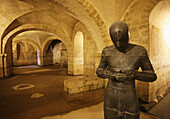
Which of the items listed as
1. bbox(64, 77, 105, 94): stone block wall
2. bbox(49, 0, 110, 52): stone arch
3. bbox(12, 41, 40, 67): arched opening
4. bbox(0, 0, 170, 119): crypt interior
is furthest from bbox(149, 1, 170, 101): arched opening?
bbox(12, 41, 40, 67): arched opening

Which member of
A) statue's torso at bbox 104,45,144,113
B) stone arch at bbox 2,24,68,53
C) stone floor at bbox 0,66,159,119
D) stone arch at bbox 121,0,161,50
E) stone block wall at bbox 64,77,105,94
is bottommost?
stone floor at bbox 0,66,159,119

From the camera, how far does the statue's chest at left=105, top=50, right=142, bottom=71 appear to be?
1.34m

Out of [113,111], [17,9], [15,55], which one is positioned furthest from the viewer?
[15,55]

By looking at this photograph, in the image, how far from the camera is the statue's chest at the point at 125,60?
1.34 meters

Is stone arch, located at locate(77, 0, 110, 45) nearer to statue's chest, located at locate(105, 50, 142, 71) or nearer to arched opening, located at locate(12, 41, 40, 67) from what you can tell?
statue's chest, located at locate(105, 50, 142, 71)

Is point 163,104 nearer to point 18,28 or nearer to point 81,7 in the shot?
point 81,7

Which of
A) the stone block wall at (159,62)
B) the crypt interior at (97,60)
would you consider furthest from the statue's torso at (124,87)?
the stone block wall at (159,62)

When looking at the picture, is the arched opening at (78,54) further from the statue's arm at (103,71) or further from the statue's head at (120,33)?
the statue's head at (120,33)

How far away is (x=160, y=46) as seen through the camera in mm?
3816

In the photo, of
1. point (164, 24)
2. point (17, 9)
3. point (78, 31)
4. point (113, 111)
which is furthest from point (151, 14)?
point (17, 9)

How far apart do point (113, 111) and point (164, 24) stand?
14.4 ft

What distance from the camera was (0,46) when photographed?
22.7 feet

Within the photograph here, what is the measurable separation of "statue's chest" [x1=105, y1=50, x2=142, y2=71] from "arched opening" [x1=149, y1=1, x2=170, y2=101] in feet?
7.84

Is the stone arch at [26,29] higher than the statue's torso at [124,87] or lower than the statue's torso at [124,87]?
higher
